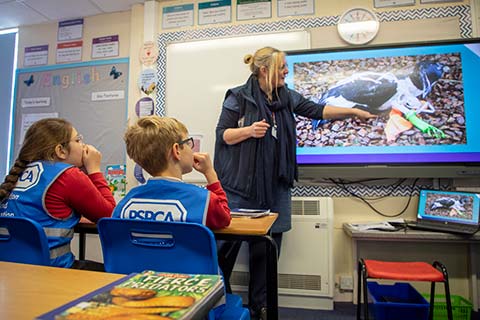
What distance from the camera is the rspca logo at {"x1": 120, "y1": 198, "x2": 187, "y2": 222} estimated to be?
905mm

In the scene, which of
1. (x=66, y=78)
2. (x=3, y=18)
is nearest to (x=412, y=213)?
(x=66, y=78)

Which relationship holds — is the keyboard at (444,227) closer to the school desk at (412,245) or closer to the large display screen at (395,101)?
the school desk at (412,245)

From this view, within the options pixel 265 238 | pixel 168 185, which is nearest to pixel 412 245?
pixel 265 238

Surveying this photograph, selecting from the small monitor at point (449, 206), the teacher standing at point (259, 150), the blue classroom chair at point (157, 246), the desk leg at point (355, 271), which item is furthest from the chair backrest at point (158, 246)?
the small monitor at point (449, 206)

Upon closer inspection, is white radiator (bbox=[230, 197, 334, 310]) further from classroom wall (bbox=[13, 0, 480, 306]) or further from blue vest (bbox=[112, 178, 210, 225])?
blue vest (bbox=[112, 178, 210, 225])

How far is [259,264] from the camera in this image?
5.79 ft

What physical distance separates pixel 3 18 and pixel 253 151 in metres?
3.04

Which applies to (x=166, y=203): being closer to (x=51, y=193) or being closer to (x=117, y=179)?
(x=51, y=193)

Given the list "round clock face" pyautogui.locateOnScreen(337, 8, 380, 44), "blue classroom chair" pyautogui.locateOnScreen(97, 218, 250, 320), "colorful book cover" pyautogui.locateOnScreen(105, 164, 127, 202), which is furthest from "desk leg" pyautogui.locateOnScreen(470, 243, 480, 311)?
"colorful book cover" pyautogui.locateOnScreen(105, 164, 127, 202)

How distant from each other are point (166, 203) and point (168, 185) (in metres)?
0.06

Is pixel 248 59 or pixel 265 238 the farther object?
pixel 248 59

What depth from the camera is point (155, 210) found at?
93 cm

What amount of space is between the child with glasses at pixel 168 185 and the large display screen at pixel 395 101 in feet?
4.27

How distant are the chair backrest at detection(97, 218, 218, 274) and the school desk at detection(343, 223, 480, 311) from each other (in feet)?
4.73
